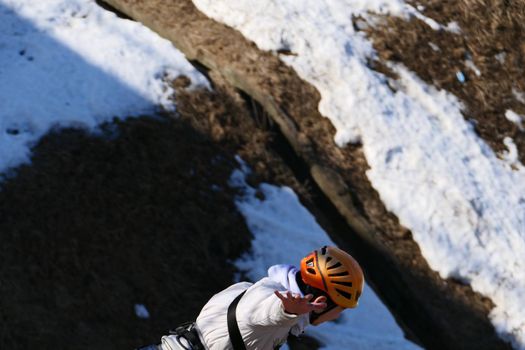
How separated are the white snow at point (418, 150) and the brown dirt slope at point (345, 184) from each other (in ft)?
0.43

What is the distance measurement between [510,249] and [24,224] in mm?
4903

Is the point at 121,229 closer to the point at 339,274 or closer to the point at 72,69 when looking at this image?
the point at 72,69

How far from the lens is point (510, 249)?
9.31 m

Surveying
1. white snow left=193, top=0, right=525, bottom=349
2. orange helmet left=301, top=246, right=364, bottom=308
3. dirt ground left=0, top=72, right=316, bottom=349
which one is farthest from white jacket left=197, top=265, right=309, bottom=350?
white snow left=193, top=0, right=525, bottom=349

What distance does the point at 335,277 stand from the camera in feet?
16.1

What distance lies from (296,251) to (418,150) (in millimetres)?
2092

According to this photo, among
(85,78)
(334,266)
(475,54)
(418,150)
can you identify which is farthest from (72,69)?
(334,266)

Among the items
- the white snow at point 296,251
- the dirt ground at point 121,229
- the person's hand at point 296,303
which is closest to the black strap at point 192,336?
the person's hand at point 296,303

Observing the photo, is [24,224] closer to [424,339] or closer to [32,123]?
[32,123]

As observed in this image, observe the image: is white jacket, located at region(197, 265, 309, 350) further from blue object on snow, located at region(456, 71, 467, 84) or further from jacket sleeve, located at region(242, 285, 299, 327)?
blue object on snow, located at region(456, 71, 467, 84)

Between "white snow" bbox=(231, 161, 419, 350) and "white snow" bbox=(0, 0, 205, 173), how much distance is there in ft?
4.55

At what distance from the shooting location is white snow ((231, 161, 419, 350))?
816cm

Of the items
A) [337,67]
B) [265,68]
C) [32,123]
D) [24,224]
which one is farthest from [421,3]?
[24,224]

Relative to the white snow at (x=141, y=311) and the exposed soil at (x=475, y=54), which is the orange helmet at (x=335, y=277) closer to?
the white snow at (x=141, y=311)
